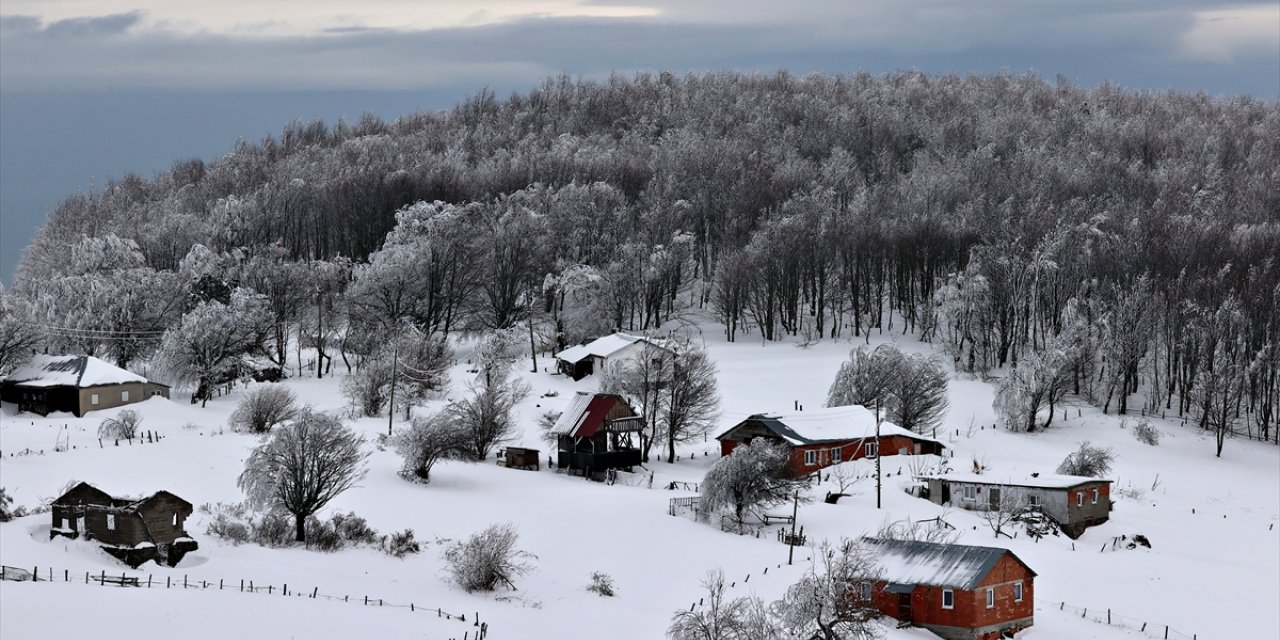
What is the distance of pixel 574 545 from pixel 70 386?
31835 millimetres

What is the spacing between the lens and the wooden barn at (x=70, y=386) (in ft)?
225

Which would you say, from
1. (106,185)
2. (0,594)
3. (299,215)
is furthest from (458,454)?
(106,185)

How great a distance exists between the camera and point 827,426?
6412cm

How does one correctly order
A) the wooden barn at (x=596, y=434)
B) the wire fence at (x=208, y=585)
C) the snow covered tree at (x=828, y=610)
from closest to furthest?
→ the snow covered tree at (x=828, y=610) → the wire fence at (x=208, y=585) → the wooden barn at (x=596, y=434)

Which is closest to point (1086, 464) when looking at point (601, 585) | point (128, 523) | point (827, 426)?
point (827, 426)

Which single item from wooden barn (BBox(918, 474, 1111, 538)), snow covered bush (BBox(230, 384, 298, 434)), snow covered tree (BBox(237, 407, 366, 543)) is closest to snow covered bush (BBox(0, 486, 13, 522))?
snow covered tree (BBox(237, 407, 366, 543))

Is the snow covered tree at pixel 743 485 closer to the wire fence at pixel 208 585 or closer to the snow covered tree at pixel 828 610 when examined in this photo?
the snow covered tree at pixel 828 610

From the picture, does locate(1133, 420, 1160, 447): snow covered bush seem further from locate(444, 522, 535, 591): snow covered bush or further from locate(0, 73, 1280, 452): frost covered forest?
locate(444, 522, 535, 591): snow covered bush

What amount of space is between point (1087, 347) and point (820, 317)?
17810mm

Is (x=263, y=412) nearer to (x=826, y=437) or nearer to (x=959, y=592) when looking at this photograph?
(x=826, y=437)

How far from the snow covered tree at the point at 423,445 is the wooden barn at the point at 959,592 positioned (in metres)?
19.5

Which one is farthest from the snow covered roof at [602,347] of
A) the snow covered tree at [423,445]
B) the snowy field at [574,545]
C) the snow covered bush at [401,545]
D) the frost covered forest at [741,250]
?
the snow covered bush at [401,545]

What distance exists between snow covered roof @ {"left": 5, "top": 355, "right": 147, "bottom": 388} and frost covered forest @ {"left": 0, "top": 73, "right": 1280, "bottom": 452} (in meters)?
1.43

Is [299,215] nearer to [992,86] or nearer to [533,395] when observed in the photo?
[533,395]
